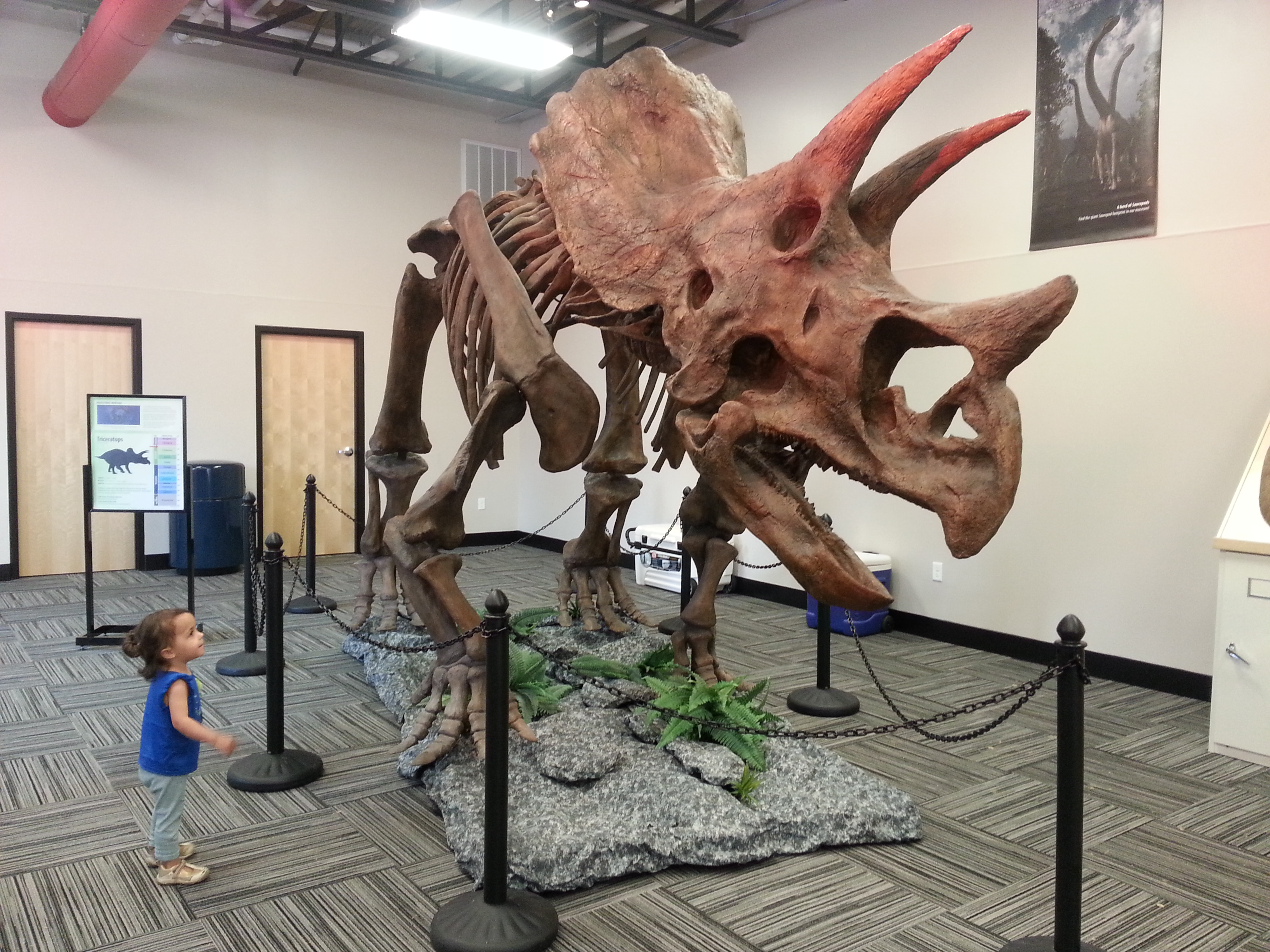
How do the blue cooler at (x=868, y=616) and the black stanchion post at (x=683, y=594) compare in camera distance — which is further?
the blue cooler at (x=868, y=616)

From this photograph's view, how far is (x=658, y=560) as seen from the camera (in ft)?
26.1

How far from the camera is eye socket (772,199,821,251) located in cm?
254

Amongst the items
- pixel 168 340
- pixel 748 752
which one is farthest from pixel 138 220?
pixel 748 752

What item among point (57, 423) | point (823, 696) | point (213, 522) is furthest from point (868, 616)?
point (57, 423)

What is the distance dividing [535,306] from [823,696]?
237cm

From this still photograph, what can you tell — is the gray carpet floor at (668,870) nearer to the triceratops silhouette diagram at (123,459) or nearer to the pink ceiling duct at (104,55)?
the triceratops silhouette diagram at (123,459)

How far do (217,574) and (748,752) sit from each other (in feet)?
20.6

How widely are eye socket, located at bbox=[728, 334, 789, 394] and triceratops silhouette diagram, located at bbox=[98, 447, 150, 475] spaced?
15.2 feet

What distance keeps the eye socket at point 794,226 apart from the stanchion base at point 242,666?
3.94 m

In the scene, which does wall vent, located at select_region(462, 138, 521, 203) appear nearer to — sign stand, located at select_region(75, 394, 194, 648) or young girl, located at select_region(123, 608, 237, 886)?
sign stand, located at select_region(75, 394, 194, 648)

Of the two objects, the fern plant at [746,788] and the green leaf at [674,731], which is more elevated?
the green leaf at [674,731]

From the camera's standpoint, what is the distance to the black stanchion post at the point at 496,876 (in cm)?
250

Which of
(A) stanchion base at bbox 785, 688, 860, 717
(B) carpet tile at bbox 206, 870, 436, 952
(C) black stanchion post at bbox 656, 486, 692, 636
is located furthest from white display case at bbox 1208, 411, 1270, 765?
(B) carpet tile at bbox 206, 870, 436, 952

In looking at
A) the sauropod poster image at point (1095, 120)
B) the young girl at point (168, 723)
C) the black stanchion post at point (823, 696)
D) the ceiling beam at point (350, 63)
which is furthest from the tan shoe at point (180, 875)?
the ceiling beam at point (350, 63)
